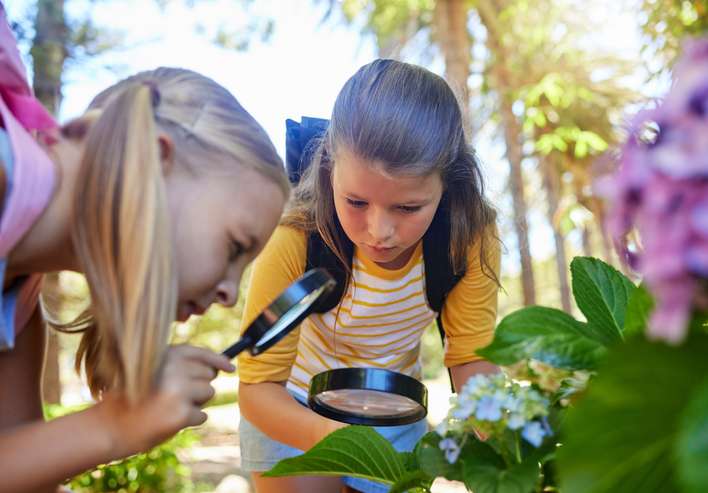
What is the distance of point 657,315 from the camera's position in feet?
1.56

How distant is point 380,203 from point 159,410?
888mm

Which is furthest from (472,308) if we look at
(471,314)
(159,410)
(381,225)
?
(159,410)

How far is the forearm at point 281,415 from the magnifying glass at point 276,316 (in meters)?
0.60

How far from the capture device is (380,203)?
175 cm

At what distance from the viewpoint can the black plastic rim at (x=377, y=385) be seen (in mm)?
1415

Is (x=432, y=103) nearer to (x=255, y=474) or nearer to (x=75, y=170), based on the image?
(x=75, y=170)

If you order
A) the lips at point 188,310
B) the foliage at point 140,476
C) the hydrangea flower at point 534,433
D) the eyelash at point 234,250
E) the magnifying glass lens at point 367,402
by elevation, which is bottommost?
the foliage at point 140,476

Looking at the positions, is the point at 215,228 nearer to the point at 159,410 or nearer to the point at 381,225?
the point at 159,410

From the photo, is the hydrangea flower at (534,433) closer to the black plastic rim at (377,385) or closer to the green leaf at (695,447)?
the green leaf at (695,447)

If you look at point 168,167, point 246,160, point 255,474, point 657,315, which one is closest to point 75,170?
point 168,167

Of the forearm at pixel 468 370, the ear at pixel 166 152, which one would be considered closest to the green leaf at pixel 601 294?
the ear at pixel 166 152

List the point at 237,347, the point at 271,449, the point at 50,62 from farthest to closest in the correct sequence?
the point at 50,62 → the point at 271,449 → the point at 237,347

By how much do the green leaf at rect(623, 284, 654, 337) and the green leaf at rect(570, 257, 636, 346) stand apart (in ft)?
0.28

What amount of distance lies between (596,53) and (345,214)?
24.6 feet
